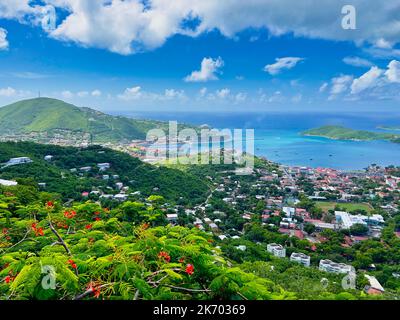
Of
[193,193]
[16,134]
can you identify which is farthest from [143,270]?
[16,134]

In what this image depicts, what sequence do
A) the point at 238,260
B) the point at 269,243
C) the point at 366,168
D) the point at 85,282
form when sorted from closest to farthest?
the point at 85,282 → the point at 238,260 → the point at 269,243 → the point at 366,168

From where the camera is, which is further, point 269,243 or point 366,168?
point 366,168

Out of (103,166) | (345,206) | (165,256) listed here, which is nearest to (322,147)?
(345,206)

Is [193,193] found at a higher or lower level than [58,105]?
lower

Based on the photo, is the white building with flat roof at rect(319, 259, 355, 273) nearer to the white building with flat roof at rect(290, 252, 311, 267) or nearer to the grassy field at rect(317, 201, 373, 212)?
the white building with flat roof at rect(290, 252, 311, 267)

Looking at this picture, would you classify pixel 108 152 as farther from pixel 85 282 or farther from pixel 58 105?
pixel 58 105

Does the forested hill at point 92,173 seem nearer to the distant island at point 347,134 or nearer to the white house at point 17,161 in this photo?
the white house at point 17,161

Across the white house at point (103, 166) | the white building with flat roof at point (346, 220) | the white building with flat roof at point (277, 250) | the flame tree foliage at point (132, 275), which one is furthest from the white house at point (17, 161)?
the white building with flat roof at point (346, 220)

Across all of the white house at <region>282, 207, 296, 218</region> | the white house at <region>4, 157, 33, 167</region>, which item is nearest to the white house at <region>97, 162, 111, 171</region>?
the white house at <region>4, 157, 33, 167</region>
